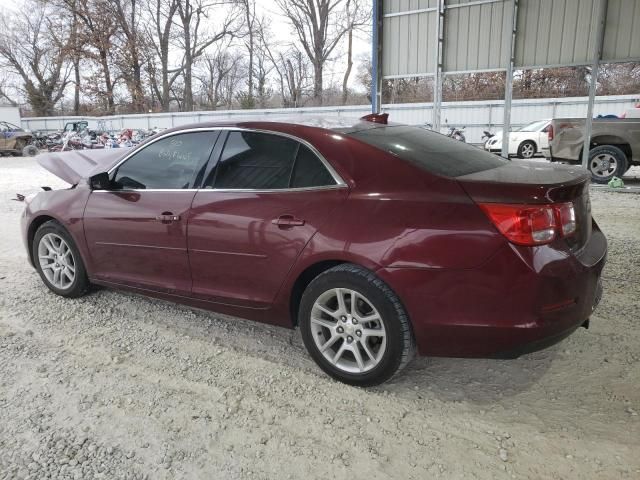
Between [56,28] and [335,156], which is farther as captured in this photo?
[56,28]

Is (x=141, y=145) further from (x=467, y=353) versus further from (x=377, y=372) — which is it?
(x=467, y=353)

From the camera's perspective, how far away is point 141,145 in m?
3.71

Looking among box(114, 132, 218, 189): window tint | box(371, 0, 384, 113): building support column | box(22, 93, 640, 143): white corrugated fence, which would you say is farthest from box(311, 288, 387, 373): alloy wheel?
box(22, 93, 640, 143): white corrugated fence

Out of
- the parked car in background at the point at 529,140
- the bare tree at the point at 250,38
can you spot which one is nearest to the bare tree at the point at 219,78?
the bare tree at the point at 250,38

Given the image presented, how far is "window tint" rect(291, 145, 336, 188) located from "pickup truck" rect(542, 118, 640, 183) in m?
9.12

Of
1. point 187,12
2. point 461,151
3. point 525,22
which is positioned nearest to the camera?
point 461,151


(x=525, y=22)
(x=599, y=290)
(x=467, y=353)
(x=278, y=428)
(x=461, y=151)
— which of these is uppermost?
(x=525, y=22)

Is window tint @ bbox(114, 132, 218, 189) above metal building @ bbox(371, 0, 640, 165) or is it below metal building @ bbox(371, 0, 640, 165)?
below

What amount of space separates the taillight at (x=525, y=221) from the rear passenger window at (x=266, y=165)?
890mm

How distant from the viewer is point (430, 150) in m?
2.99

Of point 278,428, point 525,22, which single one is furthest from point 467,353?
point 525,22

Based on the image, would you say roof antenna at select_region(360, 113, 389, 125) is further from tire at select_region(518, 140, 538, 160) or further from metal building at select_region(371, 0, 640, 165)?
tire at select_region(518, 140, 538, 160)

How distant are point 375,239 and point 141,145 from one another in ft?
6.86

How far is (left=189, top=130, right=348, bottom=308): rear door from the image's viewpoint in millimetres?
2807
